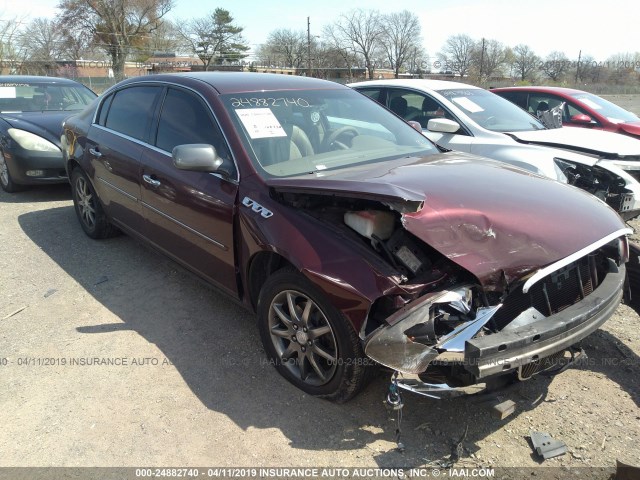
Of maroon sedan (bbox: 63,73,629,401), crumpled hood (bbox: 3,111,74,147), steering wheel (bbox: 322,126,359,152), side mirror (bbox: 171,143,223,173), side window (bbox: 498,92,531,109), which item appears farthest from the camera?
side window (bbox: 498,92,531,109)

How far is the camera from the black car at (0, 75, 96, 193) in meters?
6.74

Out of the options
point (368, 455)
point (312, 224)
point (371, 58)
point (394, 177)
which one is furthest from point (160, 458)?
point (371, 58)

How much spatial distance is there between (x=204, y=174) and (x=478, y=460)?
234 centimetres

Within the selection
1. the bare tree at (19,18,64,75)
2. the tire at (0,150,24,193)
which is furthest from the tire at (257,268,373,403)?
Result: the bare tree at (19,18,64,75)

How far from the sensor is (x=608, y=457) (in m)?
2.43

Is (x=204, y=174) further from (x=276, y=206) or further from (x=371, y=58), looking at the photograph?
(x=371, y=58)

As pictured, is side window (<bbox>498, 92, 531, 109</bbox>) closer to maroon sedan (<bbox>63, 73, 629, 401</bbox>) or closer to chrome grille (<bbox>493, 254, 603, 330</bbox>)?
maroon sedan (<bbox>63, 73, 629, 401</bbox>)

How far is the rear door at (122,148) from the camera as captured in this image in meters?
4.10

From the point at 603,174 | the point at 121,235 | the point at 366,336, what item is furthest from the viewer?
the point at 121,235

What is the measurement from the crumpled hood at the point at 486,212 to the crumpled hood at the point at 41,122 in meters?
5.36

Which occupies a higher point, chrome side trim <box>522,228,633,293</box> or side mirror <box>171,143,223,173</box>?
side mirror <box>171,143,223,173</box>

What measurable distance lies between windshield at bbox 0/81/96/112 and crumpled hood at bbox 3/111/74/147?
0.29 metres

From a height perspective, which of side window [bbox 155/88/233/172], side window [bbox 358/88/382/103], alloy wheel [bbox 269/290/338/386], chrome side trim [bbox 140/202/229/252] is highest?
side window [bbox 358/88/382/103]

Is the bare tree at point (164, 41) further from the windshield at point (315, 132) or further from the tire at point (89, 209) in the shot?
the windshield at point (315, 132)
